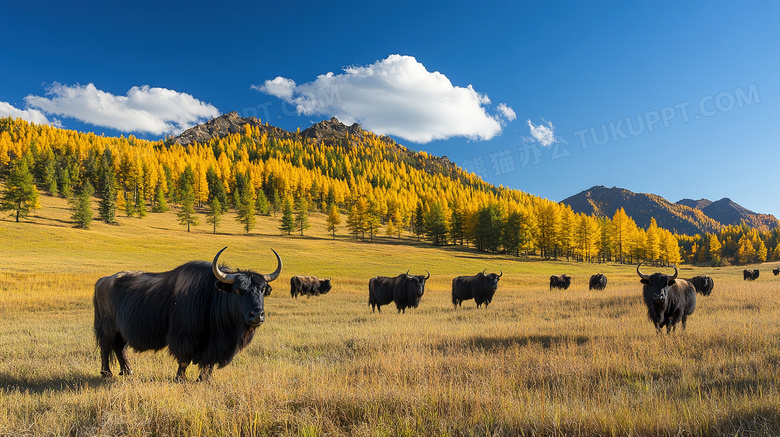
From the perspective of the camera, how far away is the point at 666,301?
970 cm

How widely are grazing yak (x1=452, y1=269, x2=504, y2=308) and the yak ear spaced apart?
16253 millimetres

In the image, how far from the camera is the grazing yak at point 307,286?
26.6 metres

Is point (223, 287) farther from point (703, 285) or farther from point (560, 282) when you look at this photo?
point (560, 282)

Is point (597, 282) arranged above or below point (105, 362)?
below

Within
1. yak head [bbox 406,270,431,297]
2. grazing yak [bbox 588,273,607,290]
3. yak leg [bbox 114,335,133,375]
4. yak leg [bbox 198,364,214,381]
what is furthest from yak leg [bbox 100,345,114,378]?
grazing yak [bbox 588,273,607,290]

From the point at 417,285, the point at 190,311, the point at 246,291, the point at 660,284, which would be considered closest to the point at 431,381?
the point at 246,291

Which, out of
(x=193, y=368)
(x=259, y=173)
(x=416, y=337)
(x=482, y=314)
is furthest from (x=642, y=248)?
(x=259, y=173)

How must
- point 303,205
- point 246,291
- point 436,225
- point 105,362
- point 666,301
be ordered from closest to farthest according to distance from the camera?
point 246,291 → point 105,362 → point 666,301 → point 436,225 → point 303,205

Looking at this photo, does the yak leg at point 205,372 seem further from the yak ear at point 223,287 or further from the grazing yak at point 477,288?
the grazing yak at point 477,288

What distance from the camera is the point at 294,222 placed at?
8050cm

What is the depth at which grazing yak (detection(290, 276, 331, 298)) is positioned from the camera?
26.6 metres

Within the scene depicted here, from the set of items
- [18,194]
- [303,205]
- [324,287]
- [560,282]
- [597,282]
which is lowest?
[324,287]

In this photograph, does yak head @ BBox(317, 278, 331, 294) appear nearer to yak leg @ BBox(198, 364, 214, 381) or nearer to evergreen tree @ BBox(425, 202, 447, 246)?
yak leg @ BBox(198, 364, 214, 381)

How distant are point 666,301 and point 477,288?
1124 centimetres
